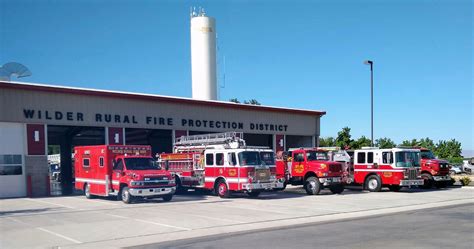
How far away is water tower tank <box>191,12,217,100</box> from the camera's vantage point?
151ft

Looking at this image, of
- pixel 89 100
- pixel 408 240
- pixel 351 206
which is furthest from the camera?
pixel 89 100

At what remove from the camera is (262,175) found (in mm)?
22172

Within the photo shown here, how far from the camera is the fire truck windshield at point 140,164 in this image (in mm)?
21312

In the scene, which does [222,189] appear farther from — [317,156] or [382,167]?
[382,167]

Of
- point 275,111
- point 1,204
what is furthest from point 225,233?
point 275,111

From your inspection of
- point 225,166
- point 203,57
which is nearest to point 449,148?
point 203,57

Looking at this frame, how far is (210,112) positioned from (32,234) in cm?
2185

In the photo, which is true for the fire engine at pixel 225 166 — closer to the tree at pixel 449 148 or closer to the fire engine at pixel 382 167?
the fire engine at pixel 382 167

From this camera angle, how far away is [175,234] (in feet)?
40.9

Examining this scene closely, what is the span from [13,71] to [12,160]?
29.1 feet

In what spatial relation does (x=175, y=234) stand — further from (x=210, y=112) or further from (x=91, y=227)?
(x=210, y=112)

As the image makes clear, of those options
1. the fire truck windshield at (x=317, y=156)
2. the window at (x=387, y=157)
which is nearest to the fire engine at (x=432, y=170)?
the window at (x=387, y=157)

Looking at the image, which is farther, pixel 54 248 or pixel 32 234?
pixel 32 234

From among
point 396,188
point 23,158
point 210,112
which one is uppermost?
point 210,112
